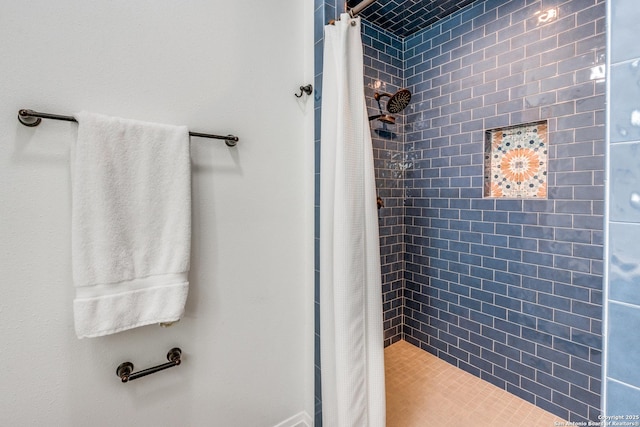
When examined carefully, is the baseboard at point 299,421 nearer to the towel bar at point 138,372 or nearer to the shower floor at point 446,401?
the shower floor at point 446,401

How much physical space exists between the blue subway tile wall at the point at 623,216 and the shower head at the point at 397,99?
1.29m

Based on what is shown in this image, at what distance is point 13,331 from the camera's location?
835mm

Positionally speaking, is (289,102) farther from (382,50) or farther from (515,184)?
(515,184)

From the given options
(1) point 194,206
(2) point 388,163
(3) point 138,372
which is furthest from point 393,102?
(3) point 138,372

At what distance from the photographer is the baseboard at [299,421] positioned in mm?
1393

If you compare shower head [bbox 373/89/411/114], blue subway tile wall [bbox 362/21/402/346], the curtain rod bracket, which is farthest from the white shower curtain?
the curtain rod bracket

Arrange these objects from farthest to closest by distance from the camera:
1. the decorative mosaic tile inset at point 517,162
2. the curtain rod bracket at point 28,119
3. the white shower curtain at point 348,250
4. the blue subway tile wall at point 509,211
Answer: the decorative mosaic tile inset at point 517,162, the blue subway tile wall at point 509,211, the white shower curtain at point 348,250, the curtain rod bracket at point 28,119

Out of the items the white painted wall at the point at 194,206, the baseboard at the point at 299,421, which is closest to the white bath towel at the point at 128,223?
the white painted wall at the point at 194,206

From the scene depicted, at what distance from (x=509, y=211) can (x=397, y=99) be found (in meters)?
0.95

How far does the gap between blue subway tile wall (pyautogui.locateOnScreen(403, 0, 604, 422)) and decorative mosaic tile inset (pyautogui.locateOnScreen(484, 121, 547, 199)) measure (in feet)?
0.21

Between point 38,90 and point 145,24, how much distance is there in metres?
0.41

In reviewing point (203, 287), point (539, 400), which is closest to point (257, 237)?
point (203, 287)

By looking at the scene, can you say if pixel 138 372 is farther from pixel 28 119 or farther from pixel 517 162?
pixel 517 162

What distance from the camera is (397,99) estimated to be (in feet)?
5.94
